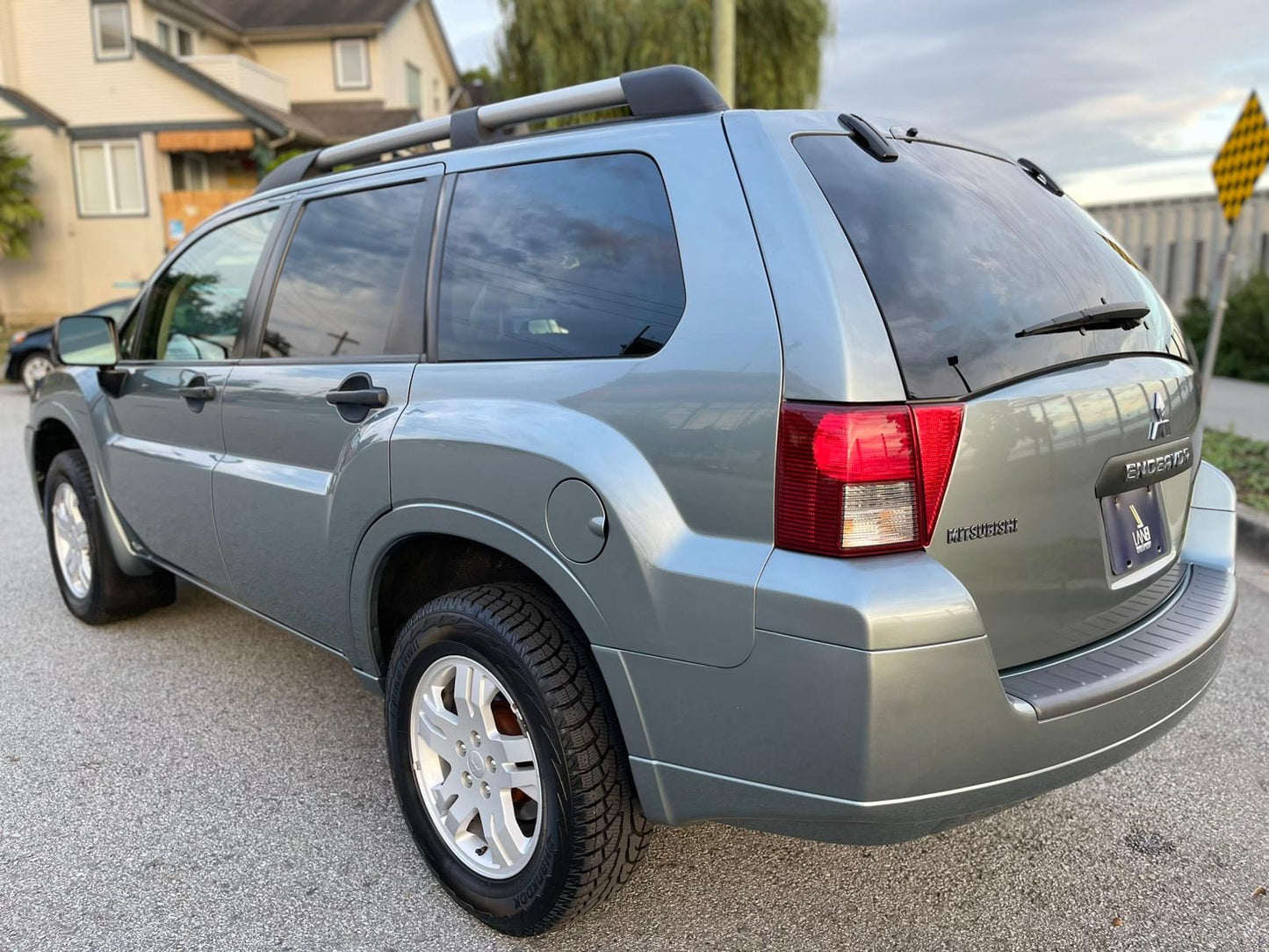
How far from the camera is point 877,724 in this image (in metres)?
1.76

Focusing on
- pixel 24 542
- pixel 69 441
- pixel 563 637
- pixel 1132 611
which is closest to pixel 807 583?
pixel 563 637

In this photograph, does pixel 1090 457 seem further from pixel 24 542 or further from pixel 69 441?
pixel 24 542

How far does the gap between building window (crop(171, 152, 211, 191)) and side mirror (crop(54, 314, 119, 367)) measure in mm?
23961

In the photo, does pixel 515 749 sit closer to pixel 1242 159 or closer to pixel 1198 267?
pixel 1242 159

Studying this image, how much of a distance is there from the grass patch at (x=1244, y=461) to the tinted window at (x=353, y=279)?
5142 mm

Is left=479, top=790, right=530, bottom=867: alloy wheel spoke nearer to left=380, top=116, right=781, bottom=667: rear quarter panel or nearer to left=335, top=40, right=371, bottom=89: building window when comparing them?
left=380, top=116, right=781, bottom=667: rear quarter panel

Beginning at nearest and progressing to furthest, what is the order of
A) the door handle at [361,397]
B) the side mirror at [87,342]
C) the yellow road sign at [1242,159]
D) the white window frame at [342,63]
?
the door handle at [361,397]
the side mirror at [87,342]
the yellow road sign at [1242,159]
the white window frame at [342,63]

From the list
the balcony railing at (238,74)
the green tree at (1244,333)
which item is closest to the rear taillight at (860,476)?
the green tree at (1244,333)

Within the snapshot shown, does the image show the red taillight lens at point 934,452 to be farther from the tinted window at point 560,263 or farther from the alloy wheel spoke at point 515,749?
the alloy wheel spoke at point 515,749

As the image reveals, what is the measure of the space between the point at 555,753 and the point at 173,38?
28252 mm

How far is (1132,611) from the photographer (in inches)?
90.7

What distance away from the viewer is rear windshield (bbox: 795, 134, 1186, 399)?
1.92 metres

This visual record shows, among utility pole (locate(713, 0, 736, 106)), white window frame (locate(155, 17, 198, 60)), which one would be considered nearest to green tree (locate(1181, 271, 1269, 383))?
utility pole (locate(713, 0, 736, 106))

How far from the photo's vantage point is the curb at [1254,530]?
5.80 m
